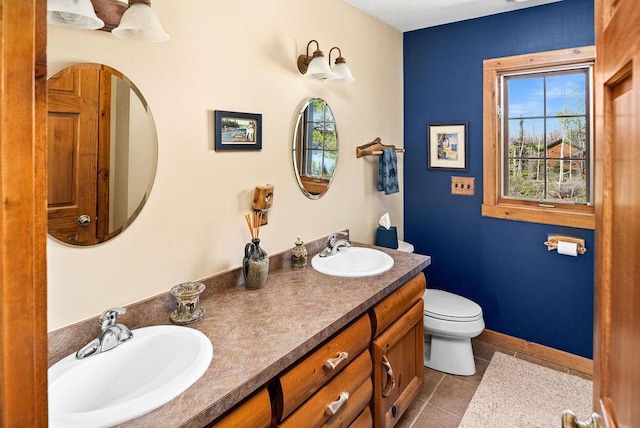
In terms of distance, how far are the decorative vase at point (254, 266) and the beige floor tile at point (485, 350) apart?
1.85 metres

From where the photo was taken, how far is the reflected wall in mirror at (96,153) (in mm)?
1157

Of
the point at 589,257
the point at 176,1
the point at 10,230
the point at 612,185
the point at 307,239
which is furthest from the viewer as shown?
the point at 589,257

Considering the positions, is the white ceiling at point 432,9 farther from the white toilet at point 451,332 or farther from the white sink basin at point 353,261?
the white toilet at point 451,332

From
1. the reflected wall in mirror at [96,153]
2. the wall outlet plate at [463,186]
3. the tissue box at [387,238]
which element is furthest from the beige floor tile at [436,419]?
the reflected wall in mirror at [96,153]

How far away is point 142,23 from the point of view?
116cm

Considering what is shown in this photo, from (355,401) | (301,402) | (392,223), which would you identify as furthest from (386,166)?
(301,402)

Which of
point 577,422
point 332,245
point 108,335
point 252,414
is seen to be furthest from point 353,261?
point 577,422

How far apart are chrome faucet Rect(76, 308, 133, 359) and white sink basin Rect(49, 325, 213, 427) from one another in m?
0.02

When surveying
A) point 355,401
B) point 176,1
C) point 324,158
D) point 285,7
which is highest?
point 285,7

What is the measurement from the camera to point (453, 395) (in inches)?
89.2

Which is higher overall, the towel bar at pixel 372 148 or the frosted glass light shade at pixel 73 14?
the frosted glass light shade at pixel 73 14

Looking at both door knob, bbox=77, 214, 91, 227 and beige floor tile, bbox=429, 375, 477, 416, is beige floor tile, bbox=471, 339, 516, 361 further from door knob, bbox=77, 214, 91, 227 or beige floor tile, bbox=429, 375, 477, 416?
door knob, bbox=77, 214, 91, 227

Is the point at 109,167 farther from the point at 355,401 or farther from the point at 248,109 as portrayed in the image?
the point at 355,401

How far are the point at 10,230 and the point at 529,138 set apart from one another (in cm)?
294
